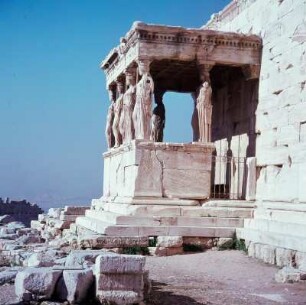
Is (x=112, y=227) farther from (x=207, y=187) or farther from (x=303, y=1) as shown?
(x=303, y=1)

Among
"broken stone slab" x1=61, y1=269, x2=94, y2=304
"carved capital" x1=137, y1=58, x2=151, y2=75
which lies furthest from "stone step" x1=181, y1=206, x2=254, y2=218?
"broken stone slab" x1=61, y1=269, x2=94, y2=304

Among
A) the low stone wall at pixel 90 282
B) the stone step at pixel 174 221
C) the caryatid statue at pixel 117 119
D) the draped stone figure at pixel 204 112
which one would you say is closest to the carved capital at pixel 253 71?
the draped stone figure at pixel 204 112

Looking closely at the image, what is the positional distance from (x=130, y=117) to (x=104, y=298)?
690 centimetres

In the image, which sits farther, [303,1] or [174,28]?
[174,28]

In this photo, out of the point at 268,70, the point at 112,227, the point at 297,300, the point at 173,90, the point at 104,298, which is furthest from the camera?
the point at 173,90

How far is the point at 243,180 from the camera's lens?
12.2m

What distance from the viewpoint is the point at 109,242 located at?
10086 millimetres

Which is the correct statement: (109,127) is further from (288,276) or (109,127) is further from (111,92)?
(288,276)

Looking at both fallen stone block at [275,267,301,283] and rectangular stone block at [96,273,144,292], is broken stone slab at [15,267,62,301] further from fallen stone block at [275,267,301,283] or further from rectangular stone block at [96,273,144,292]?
fallen stone block at [275,267,301,283]

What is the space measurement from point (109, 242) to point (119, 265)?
3.95 meters

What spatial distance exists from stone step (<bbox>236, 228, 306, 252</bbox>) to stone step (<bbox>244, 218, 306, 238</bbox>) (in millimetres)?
164

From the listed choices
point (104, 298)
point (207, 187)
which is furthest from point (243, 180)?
point (104, 298)

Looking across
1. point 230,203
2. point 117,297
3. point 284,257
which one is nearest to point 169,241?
point 230,203

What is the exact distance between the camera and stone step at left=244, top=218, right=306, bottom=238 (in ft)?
30.0
